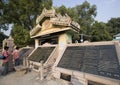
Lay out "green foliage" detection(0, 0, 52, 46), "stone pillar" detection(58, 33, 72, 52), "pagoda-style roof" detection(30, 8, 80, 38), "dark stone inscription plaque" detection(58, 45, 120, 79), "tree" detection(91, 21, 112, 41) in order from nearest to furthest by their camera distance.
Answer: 1. "dark stone inscription plaque" detection(58, 45, 120, 79)
2. "pagoda-style roof" detection(30, 8, 80, 38)
3. "stone pillar" detection(58, 33, 72, 52)
4. "green foliage" detection(0, 0, 52, 46)
5. "tree" detection(91, 21, 112, 41)

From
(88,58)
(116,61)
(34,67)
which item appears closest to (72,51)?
(88,58)

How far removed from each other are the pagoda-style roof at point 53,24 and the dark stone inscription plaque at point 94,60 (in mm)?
1809

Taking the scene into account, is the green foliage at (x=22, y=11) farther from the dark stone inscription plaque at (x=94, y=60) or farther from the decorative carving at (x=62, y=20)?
the dark stone inscription plaque at (x=94, y=60)

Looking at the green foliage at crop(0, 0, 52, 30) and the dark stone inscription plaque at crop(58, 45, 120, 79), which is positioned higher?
the green foliage at crop(0, 0, 52, 30)

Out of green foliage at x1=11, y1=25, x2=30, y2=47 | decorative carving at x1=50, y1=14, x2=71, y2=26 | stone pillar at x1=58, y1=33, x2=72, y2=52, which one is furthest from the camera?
green foliage at x1=11, y1=25, x2=30, y2=47

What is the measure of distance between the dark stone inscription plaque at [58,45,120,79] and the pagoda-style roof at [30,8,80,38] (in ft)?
5.93

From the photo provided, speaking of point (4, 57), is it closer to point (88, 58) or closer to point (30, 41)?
point (88, 58)

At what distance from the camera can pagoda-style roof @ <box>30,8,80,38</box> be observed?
7535mm

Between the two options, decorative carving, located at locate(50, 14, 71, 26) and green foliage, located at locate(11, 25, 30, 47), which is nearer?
decorative carving, located at locate(50, 14, 71, 26)

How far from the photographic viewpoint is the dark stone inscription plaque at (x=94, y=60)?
411 cm

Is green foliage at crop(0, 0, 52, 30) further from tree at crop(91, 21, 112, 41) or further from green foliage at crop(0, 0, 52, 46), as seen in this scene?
tree at crop(91, 21, 112, 41)

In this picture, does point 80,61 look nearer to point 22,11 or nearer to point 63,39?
point 63,39

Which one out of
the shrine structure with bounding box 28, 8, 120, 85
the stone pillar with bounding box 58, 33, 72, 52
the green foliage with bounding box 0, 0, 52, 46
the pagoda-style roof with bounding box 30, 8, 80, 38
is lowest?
the shrine structure with bounding box 28, 8, 120, 85

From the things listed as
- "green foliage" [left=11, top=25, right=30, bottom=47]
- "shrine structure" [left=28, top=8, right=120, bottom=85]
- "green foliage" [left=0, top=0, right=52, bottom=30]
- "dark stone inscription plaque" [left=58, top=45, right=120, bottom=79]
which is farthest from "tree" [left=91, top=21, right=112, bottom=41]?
"dark stone inscription plaque" [left=58, top=45, right=120, bottom=79]
